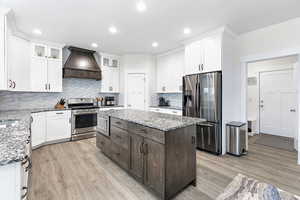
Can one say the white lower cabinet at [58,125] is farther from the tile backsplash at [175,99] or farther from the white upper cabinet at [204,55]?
the white upper cabinet at [204,55]

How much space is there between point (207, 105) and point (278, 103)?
3.20 metres

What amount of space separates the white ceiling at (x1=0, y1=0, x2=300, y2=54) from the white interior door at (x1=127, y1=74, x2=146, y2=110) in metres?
1.77

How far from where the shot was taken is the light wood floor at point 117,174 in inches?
78.5

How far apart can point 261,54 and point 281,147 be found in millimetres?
2416

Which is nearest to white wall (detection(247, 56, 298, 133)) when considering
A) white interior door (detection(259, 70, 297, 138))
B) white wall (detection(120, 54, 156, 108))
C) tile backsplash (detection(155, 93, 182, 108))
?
white interior door (detection(259, 70, 297, 138))

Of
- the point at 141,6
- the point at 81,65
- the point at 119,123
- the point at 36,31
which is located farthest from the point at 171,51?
the point at 36,31

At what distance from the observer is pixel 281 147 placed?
3.71 metres

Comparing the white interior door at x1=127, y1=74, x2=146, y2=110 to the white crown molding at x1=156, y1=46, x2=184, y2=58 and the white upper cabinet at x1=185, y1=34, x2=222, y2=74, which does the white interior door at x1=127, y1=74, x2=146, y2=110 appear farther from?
the white upper cabinet at x1=185, y1=34, x2=222, y2=74

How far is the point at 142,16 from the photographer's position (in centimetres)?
276

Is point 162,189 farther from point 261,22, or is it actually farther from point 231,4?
point 261,22

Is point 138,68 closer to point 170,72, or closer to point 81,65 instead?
point 170,72

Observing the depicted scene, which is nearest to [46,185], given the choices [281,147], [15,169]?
[15,169]

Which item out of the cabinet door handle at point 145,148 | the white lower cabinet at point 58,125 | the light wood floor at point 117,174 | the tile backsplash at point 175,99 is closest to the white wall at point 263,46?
the light wood floor at point 117,174

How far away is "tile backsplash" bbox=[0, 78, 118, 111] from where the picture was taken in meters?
3.77
